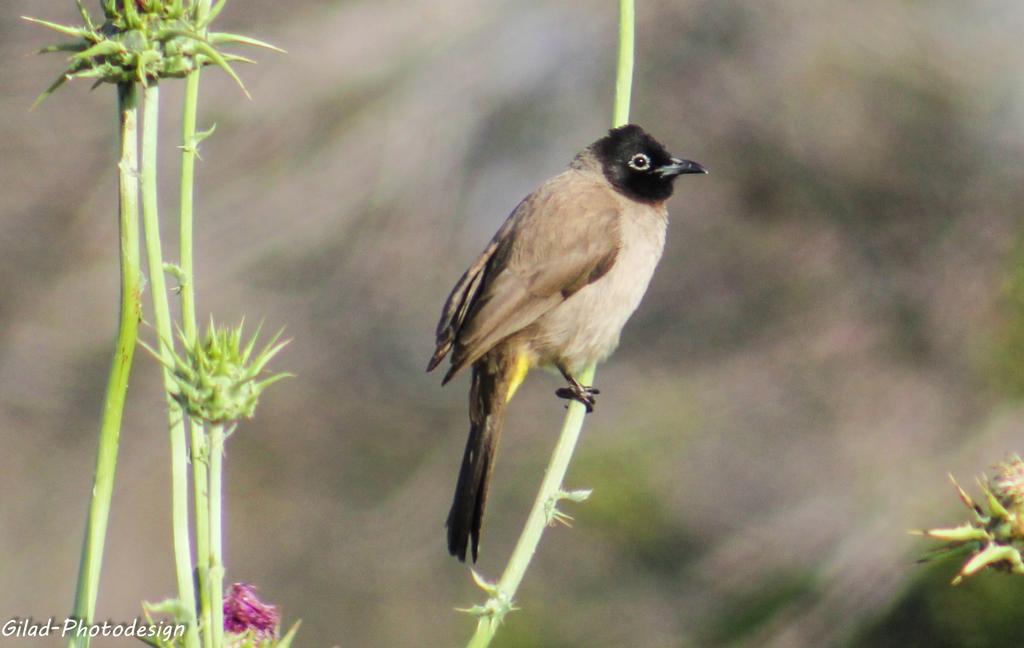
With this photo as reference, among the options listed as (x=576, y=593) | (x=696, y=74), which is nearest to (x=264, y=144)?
(x=696, y=74)

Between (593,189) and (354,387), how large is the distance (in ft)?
15.6

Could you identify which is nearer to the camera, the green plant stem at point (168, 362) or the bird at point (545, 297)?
the green plant stem at point (168, 362)

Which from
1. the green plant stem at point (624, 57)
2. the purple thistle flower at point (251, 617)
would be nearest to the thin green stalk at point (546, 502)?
the green plant stem at point (624, 57)

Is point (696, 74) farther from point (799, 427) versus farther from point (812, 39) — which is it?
point (799, 427)

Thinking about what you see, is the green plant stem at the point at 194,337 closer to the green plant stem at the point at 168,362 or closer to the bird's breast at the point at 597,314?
the green plant stem at the point at 168,362

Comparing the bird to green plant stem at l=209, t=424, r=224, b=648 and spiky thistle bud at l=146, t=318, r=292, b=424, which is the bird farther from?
green plant stem at l=209, t=424, r=224, b=648

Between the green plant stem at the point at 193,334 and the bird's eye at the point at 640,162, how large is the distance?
2.74m

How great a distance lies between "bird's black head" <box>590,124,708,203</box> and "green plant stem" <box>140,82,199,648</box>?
2.87 metres

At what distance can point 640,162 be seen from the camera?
14.7 ft

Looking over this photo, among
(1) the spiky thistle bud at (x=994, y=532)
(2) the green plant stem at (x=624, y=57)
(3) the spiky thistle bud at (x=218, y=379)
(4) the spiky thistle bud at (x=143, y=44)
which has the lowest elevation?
(1) the spiky thistle bud at (x=994, y=532)

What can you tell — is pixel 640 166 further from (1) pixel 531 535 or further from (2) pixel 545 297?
(1) pixel 531 535

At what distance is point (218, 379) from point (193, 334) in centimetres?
9

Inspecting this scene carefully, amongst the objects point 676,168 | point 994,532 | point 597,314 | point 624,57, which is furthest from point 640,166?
point 994,532

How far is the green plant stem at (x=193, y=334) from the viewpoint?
1559 mm
